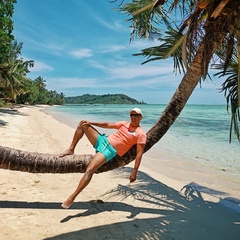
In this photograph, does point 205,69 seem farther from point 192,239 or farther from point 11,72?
point 11,72

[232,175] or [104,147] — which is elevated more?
[104,147]

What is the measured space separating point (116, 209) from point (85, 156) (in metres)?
0.98

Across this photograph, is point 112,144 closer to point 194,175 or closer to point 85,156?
point 85,156

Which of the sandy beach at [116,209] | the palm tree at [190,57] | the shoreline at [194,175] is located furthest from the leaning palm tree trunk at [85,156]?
the shoreline at [194,175]

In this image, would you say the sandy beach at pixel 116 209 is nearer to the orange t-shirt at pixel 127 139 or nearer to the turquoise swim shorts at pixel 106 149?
the turquoise swim shorts at pixel 106 149

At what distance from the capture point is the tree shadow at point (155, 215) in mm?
3252

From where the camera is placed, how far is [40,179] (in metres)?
5.13

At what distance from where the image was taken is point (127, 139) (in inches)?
151

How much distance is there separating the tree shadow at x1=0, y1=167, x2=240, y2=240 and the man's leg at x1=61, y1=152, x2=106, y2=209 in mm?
208

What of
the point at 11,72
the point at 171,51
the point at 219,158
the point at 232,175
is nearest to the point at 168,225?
the point at 171,51

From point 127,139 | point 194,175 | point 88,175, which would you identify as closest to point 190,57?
point 127,139

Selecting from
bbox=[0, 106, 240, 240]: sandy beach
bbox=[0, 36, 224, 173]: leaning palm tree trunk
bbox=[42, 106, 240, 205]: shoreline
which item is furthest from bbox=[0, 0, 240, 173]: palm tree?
bbox=[42, 106, 240, 205]: shoreline

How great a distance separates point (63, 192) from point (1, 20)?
16.5 metres

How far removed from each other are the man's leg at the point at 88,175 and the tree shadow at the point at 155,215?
208mm
